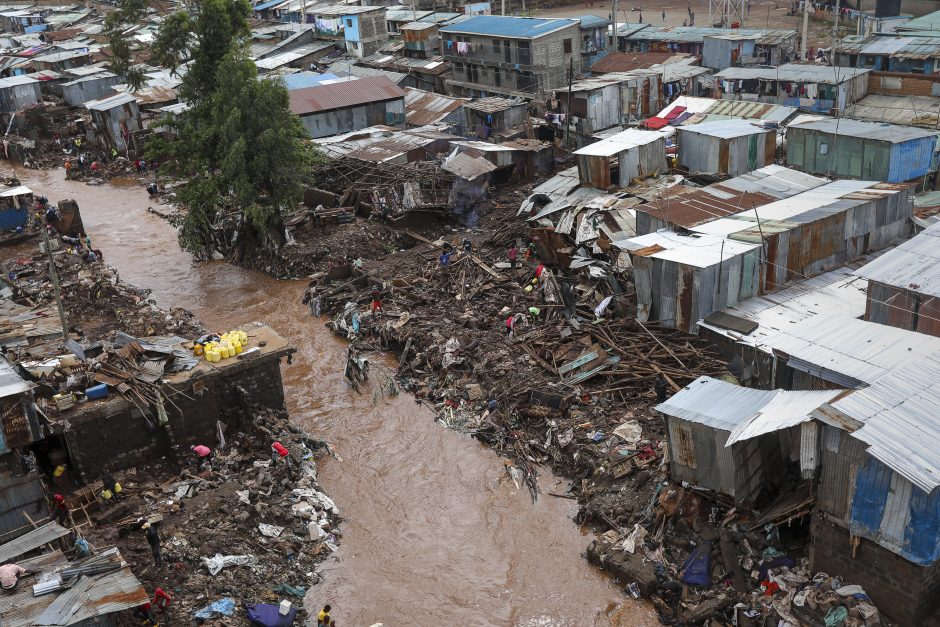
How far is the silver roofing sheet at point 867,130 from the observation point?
25453 mm

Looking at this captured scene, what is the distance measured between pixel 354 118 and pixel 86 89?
886 inches

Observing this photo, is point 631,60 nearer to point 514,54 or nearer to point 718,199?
point 514,54

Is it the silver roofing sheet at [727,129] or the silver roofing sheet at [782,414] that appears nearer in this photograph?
the silver roofing sheet at [782,414]

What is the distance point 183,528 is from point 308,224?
56.1ft

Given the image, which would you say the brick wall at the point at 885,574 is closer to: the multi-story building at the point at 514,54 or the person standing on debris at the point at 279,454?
the person standing on debris at the point at 279,454

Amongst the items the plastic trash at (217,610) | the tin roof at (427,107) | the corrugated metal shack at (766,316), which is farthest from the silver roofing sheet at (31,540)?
the tin roof at (427,107)

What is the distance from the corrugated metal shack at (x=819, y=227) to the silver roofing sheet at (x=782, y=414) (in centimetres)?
662

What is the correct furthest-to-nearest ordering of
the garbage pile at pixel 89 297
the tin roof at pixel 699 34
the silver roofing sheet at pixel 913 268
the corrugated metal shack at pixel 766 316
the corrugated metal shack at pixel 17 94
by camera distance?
the corrugated metal shack at pixel 17 94 < the tin roof at pixel 699 34 < the garbage pile at pixel 89 297 < the corrugated metal shack at pixel 766 316 < the silver roofing sheet at pixel 913 268

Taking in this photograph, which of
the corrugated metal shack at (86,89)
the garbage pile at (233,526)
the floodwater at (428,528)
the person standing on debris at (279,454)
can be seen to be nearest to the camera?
the garbage pile at (233,526)

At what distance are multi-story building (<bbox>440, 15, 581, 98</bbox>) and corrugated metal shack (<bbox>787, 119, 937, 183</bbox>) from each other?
15.6 meters

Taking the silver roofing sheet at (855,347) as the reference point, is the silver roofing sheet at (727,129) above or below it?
above

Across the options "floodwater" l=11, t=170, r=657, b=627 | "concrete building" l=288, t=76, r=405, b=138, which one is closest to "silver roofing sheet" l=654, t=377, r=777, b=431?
"floodwater" l=11, t=170, r=657, b=627

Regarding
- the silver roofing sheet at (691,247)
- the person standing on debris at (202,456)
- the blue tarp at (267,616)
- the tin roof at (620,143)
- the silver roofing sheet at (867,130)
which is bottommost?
the blue tarp at (267,616)

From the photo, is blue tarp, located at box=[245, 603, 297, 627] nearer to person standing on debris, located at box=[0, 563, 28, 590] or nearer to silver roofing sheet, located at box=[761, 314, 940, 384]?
person standing on debris, located at box=[0, 563, 28, 590]
